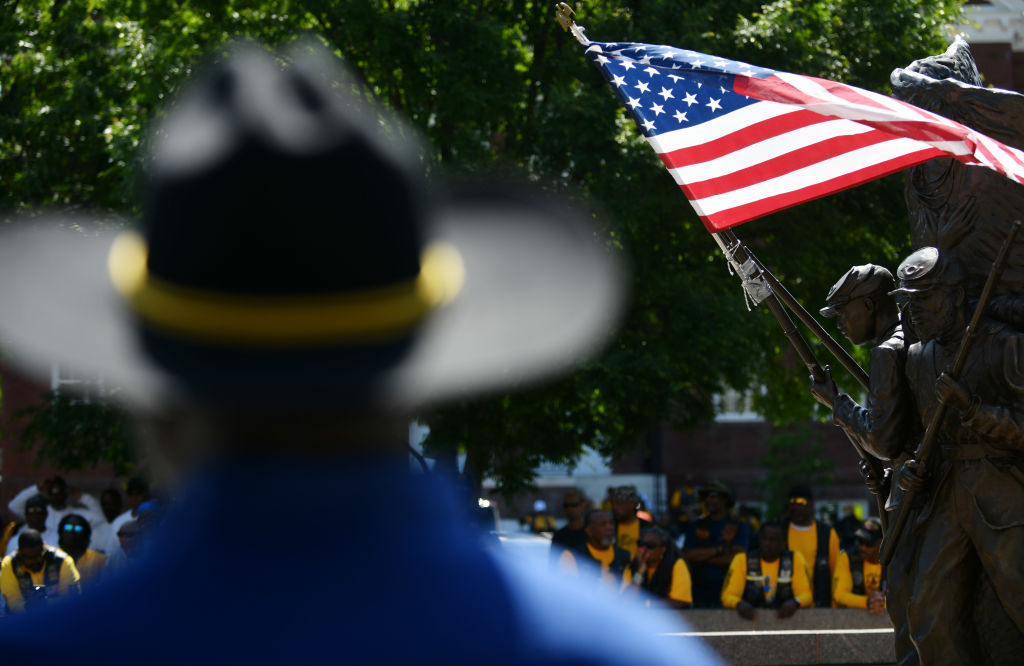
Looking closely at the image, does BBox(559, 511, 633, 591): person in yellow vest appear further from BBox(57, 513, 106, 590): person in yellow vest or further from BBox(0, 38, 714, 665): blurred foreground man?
BBox(0, 38, 714, 665): blurred foreground man

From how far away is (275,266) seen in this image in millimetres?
1194

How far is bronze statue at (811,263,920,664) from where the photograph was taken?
19.3ft

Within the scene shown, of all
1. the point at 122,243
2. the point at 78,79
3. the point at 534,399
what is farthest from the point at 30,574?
the point at 122,243

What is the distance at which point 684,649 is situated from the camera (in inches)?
49.8

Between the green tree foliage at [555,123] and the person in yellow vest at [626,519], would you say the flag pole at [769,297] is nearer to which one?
the person in yellow vest at [626,519]

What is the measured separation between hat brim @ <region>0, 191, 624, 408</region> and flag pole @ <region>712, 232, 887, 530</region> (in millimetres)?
4941

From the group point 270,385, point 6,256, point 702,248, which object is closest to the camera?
point 270,385

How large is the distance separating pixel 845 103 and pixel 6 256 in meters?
4.64

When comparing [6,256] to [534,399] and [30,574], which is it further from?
[534,399]

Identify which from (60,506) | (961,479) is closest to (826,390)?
(961,479)

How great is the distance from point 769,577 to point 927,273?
5.83 metres

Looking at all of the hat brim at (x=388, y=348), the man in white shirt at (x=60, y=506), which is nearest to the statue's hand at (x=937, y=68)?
the hat brim at (x=388, y=348)

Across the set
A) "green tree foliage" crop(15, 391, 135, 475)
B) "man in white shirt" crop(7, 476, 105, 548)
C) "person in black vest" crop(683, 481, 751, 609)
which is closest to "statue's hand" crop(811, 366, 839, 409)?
"person in black vest" crop(683, 481, 751, 609)

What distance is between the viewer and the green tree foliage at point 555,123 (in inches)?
539
